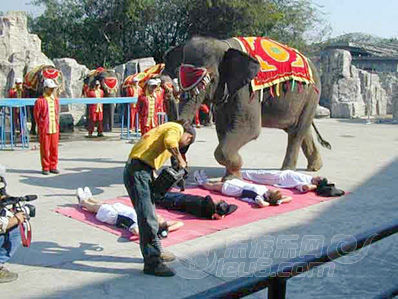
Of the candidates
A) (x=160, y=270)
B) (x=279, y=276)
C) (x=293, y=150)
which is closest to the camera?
(x=279, y=276)

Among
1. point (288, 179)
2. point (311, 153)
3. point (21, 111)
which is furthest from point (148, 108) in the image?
point (288, 179)

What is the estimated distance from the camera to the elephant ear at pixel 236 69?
666cm

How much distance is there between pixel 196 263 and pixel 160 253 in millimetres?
355

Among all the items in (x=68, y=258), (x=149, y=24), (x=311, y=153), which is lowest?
(x=68, y=258)

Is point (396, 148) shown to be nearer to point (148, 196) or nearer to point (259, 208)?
point (259, 208)

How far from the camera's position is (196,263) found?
167 inches

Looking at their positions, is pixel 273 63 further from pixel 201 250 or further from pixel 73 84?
pixel 73 84

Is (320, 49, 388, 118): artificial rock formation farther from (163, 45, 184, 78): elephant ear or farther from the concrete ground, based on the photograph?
(163, 45, 184, 78): elephant ear

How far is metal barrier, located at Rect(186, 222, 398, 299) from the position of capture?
1.42 metres

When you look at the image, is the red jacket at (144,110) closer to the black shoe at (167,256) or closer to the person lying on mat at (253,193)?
the person lying on mat at (253,193)

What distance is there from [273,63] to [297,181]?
5.37ft

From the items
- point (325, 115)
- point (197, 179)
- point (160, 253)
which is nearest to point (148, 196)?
point (160, 253)

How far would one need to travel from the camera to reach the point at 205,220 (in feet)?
17.8

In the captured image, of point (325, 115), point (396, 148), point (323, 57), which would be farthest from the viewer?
point (323, 57)
